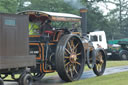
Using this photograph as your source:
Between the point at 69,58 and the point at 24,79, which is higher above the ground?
the point at 69,58

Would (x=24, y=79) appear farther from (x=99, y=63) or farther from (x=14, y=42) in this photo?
(x=99, y=63)

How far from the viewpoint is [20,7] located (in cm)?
4119

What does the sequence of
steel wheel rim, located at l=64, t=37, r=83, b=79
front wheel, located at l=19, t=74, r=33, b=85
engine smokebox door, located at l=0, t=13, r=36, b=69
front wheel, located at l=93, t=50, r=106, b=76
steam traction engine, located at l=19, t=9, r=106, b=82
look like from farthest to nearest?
front wheel, located at l=93, t=50, r=106, b=76
steel wheel rim, located at l=64, t=37, r=83, b=79
steam traction engine, located at l=19, t=9, r=106, b=82
front wheel, located at l=19, t=74, r=33, b=85
engine smokebox door, located at l=0, t=13, r=36, b=69

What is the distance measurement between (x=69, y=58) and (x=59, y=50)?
0.77 m

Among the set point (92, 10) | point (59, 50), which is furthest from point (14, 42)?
point (92, 10)

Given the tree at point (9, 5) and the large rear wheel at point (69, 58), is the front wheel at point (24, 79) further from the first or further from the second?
the tree at point (9, 5)

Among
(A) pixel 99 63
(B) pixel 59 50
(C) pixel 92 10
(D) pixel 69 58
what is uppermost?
(C) pixel 92 10

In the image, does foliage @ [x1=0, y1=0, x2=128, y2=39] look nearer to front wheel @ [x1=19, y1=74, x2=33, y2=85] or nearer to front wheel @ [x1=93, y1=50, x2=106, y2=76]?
front wheel @ [x1=93, y1=50, x2=106, y2=76]

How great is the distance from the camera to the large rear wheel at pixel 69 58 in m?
12.6

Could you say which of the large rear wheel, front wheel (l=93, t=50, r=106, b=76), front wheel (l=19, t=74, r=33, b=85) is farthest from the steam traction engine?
front wheel (l=19, t=74, r=33, b=85)

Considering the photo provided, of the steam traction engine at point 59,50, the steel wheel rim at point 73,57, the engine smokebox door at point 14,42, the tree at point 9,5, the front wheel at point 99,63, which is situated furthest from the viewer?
the tree at point 9,5

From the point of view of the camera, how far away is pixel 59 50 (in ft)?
41.4

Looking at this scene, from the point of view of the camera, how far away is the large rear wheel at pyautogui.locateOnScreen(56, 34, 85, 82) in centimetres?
1255

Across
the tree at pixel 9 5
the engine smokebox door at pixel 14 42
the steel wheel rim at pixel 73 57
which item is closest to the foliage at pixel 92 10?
the tree at pixel 9 5
